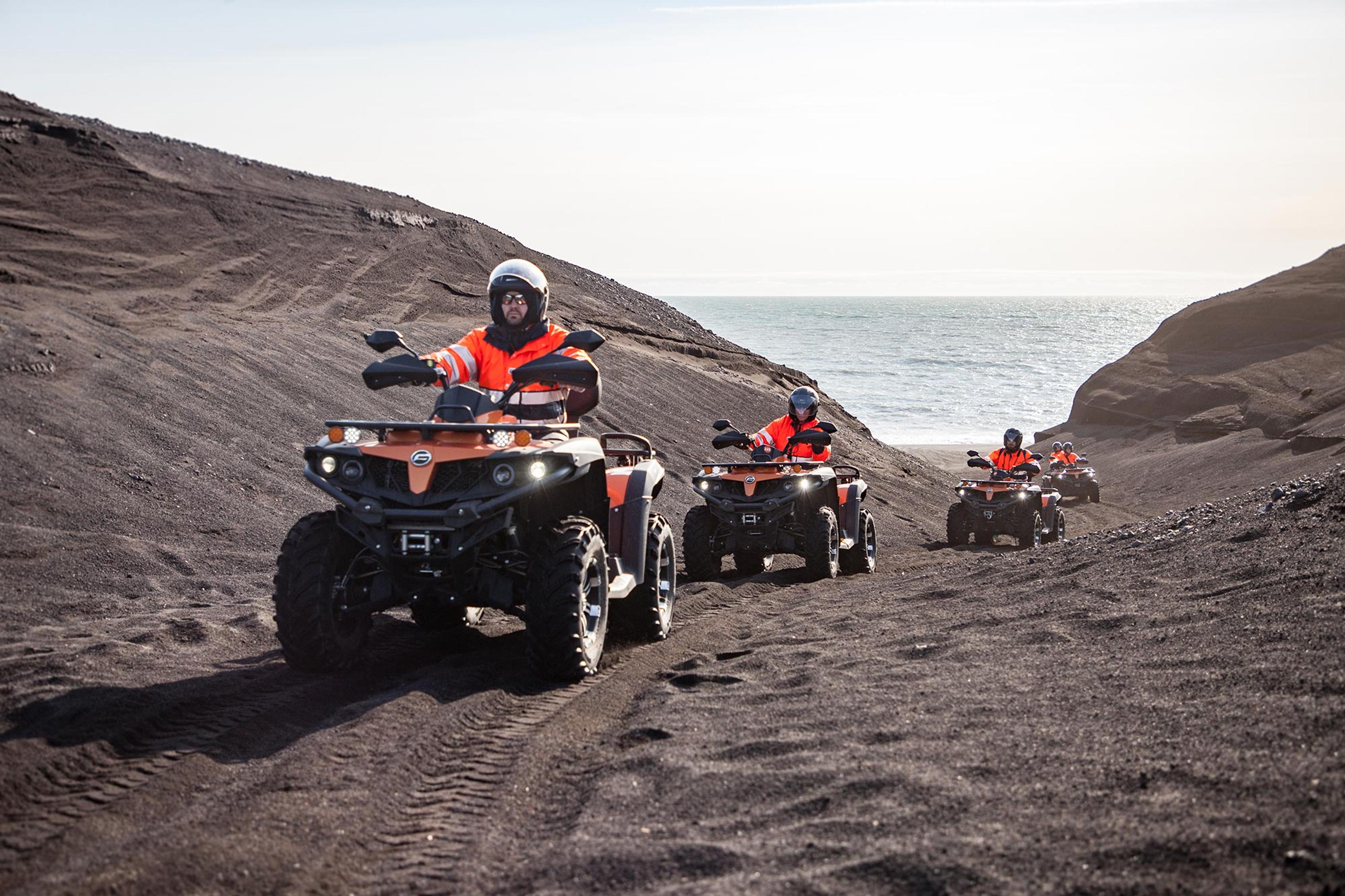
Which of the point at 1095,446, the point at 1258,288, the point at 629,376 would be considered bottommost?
the point at 1095,446

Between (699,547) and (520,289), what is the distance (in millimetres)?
5411

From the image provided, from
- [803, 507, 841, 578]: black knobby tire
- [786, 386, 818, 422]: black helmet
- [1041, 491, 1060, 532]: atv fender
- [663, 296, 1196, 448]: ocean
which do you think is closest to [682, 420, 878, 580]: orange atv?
[803, 507, 841, 578]: black knobby tire

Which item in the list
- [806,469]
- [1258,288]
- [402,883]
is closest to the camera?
[402,883]

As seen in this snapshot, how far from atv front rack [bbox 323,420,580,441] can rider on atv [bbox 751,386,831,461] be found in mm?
7177

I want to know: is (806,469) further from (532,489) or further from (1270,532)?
(532,489)

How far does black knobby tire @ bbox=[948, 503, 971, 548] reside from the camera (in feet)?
59.9

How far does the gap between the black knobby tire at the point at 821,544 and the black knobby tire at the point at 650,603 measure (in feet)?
13.5

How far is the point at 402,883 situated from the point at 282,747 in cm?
150

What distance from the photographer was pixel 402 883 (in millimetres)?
3887

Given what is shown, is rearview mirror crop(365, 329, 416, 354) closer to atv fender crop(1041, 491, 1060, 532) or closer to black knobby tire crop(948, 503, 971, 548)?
black knobby tire crop(948, 503, 971, 548)

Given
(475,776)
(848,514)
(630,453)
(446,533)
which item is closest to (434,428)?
(446,533)

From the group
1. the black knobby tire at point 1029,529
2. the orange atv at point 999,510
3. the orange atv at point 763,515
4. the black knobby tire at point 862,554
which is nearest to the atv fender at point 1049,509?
the orange atv at point 999,510

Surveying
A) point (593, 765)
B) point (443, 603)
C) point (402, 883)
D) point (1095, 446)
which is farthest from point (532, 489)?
point (1095, 446)

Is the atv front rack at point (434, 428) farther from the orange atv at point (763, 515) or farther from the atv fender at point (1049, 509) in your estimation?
the atv fender at point (1049, 509)
